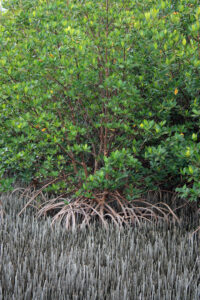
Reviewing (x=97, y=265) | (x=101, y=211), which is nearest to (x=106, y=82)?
(x=101, y=211)

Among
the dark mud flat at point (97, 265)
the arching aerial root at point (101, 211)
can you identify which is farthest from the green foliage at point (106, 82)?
the dark mud flat at point (97, 265)

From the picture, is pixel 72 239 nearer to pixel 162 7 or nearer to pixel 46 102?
pixel 46 102

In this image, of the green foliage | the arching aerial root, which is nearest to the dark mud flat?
the arching aerial root

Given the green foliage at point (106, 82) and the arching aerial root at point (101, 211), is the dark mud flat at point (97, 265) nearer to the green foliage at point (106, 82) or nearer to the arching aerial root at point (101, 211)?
the arching aerial root at point (101, 211)

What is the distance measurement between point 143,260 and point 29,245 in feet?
3.51

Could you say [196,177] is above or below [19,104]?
below

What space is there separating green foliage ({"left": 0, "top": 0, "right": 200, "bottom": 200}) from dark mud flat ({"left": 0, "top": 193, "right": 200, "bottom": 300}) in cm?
59

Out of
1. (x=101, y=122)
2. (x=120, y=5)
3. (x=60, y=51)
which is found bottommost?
(x=101, y=122)

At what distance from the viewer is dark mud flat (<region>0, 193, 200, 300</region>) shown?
106 inches

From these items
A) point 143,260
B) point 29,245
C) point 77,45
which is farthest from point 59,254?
point 77,45

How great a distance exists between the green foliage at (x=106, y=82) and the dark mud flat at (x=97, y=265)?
23.0 inches

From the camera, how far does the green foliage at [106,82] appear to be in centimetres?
385

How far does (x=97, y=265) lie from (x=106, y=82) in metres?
1.82

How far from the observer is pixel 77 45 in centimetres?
386
